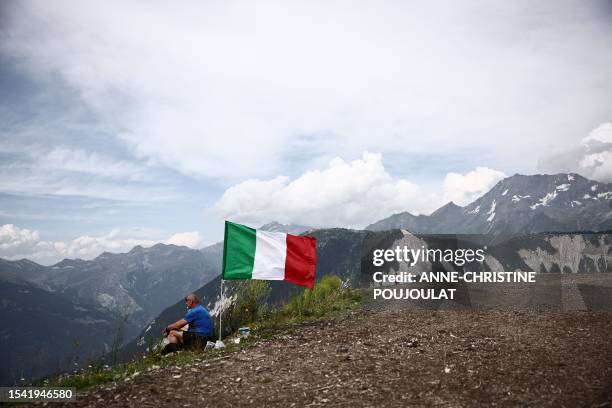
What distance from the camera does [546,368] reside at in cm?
834

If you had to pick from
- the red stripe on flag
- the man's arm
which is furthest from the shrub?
the man's arm

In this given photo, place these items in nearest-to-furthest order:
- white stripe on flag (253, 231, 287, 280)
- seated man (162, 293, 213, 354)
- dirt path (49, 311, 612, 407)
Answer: dirt path (49, 311, 612, 407) → seated man (162, 293, 213, 354) → white stripe on flag (253, 231, 287, 280)

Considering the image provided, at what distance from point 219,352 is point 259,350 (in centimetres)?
118

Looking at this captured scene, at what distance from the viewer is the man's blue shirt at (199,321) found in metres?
13.5

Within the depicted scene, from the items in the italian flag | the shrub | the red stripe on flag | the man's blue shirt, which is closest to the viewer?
the man's blue shirt

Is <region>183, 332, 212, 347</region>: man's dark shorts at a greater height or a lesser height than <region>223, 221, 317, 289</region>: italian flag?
lesser

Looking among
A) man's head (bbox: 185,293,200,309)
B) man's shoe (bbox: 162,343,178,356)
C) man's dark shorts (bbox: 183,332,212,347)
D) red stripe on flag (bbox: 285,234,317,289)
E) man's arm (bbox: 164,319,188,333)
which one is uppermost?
red stripe on flag (bbox: 285,234,317,289)

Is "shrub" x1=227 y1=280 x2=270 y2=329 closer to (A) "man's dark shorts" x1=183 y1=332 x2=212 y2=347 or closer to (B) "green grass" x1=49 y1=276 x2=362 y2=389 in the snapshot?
(B) "green grass" x1=49 y1=276 x2=362 y2=389

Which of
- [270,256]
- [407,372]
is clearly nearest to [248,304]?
[270,256]

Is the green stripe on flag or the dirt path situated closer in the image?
the dirt path

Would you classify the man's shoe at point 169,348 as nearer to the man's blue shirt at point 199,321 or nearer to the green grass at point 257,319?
the green grass at point 257,319

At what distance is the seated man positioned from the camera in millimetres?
13211

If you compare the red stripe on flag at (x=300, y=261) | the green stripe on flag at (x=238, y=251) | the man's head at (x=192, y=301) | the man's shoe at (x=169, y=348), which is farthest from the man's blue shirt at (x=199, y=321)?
the red stripe on flag at (x=300, y=261)

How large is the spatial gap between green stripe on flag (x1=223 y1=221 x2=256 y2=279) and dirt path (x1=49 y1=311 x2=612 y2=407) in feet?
8.80
